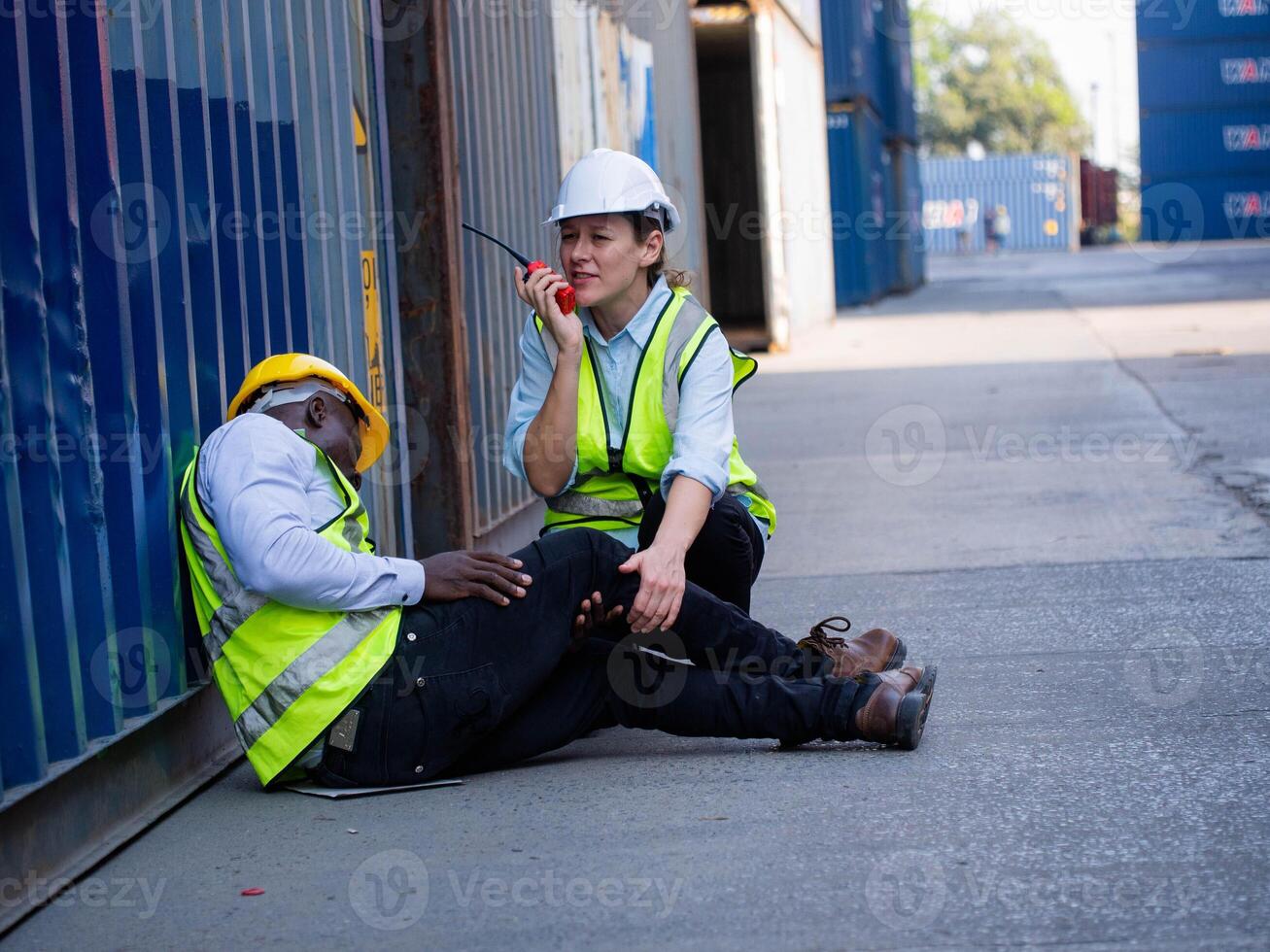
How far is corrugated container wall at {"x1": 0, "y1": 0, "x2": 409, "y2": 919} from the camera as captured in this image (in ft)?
9.61

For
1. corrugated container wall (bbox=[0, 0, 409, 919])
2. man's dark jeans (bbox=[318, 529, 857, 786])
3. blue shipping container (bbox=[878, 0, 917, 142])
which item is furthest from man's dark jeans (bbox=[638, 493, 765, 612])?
blue shipping container (bbox=[878, 0, 917, 142])

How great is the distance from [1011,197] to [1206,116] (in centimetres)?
1231

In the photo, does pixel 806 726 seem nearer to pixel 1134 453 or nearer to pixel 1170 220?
pixel 1134 453

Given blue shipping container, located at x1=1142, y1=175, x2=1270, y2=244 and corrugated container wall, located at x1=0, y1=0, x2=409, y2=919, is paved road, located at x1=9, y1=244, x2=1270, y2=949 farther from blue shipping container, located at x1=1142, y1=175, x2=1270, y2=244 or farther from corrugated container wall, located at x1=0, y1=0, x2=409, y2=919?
blue shipping container, located at x1=1142, y1=175, x2=1270, y2=244

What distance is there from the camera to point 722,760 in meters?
3.72

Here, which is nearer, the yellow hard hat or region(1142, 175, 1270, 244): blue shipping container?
the yellow hard hat

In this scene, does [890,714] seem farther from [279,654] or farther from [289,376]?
[289,376]

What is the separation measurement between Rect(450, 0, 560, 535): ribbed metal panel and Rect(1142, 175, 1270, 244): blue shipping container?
44373 millimetres

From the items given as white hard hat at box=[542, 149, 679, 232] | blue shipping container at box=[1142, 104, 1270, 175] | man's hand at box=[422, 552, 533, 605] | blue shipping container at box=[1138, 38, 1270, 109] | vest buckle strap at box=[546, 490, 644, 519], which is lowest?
man's hand at box=[422, 552, 533, 605]

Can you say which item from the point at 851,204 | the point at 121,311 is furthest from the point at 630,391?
the point at 851,204

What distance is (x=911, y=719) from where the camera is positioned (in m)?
3.63

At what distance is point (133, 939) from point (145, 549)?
2.95 ft

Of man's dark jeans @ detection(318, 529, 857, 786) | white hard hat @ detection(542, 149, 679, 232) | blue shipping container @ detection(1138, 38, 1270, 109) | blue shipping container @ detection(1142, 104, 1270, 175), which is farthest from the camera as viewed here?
blue shipping container @ detection(1142, 104, 1270, 175)

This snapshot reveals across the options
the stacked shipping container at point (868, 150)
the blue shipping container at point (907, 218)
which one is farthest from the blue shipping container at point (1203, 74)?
the stacked shipping container at point (868, 150)
